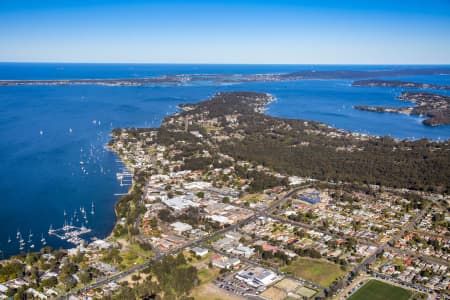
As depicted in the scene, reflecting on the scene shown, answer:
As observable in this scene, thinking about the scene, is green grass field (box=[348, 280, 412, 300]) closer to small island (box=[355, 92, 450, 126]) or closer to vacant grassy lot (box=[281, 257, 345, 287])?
vacant grassy lot (box=[281, 257, 345, 287])

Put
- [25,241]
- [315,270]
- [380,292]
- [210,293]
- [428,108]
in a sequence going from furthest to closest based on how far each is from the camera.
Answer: [428,108]
[25,241]
[315,270]
[380,292]
[210,293]

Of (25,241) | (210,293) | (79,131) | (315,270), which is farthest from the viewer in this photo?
(79,131)

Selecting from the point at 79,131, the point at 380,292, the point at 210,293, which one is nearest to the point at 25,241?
the point at 210,293

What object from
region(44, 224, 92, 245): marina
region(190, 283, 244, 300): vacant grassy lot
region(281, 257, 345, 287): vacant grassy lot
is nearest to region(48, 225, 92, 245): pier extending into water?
region(44, 224, 92, 245): marina

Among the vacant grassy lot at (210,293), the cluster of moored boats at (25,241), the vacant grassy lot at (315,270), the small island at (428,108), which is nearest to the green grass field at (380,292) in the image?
the vacant grassy lot at (315,270)

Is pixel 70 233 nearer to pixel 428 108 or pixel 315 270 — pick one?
pixel 315 270

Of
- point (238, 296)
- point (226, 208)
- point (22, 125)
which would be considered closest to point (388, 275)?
point (238, 296)

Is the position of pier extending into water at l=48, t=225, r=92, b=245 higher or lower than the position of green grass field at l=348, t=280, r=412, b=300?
higher
